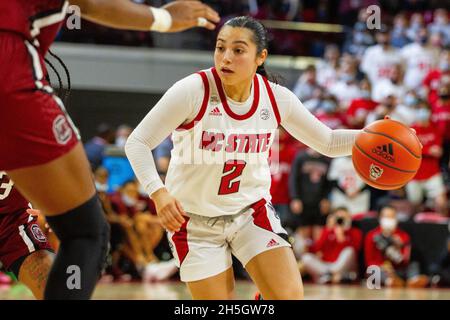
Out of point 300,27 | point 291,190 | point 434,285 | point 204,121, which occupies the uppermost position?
point 204,121

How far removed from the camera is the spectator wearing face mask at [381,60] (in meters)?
13.4

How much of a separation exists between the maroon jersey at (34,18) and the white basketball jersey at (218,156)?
136 centimetres

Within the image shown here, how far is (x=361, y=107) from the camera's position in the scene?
12.5 meters

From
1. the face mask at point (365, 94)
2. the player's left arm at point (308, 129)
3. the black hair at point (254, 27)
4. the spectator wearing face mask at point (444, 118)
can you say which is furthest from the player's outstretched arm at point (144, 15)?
the face mask at point (365, 94)

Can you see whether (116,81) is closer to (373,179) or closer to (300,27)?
(300,27)

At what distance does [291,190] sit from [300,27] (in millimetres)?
6052

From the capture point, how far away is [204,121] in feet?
14.4

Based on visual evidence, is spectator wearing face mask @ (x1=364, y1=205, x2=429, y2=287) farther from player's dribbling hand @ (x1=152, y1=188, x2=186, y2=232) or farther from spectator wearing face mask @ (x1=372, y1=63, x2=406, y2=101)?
player's dribbling hand @ (x1=152, y1=188, x2=186, y2=232)

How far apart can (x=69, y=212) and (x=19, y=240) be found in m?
1.35

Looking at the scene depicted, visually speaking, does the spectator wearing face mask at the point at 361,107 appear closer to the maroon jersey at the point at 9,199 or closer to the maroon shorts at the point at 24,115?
the maroon jersey at the point at 9,199

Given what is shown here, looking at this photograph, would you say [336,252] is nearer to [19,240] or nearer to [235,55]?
[235,55]

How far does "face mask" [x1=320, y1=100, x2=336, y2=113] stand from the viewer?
12094mm

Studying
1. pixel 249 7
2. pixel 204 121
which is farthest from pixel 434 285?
pixel 249 7

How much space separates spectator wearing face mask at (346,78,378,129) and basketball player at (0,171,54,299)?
26.6 feet
